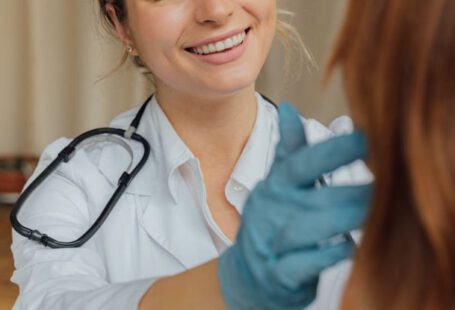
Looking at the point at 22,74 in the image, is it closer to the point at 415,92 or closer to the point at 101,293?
the point at 101,293

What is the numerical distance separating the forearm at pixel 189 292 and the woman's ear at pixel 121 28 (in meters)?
0.51

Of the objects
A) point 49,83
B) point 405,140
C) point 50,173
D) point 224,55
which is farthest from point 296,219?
point 49,83

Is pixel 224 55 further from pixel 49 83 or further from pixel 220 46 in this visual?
pixel 49 83

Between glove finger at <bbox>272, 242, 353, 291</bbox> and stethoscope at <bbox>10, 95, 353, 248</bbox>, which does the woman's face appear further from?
glove finger at <bbox>272, 242, 353, 291</bbox>

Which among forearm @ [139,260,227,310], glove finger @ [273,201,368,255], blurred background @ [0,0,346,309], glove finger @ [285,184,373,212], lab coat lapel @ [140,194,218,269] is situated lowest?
blurred background @ [0,0,346,309]

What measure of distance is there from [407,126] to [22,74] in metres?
2.54

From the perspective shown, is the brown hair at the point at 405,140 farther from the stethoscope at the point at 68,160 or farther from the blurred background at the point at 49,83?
the blurred background at the point at 49,83

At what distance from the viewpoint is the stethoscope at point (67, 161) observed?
3.61 feet

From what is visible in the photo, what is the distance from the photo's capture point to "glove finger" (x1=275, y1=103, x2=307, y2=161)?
2.24 ft

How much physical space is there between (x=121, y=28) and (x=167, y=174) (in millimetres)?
263

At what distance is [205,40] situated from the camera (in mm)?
1160

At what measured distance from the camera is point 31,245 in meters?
1.12

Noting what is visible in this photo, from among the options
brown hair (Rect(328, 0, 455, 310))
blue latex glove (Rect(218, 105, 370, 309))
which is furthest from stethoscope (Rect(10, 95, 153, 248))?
brown hair (Rect(328, 0, 455, 310))

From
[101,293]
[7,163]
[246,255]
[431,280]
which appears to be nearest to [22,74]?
[7,163]
